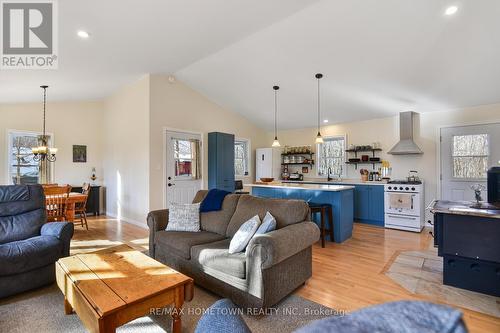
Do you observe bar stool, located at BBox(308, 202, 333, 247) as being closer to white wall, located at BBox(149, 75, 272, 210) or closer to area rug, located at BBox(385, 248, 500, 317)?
area rug, located at BBox(385, 248, 500, 317)

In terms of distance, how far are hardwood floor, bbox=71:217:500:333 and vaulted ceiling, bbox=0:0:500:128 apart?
2.62 m

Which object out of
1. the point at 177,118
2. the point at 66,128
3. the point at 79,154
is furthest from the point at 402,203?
the point at 66,128

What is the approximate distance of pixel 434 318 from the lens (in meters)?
0.45

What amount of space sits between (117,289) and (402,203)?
499 centimetres

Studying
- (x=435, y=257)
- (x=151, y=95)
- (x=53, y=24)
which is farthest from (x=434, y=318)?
(x=151, y=95)

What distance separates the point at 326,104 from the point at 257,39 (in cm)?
234

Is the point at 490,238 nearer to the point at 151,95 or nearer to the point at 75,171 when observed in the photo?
the point at 151,95

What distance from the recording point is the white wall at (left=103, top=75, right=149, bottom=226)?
17.3ft

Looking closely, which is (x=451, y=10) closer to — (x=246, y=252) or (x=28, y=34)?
(x=246, y=252)

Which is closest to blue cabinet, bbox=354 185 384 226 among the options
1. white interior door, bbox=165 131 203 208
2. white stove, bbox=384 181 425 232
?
white stove, bbox=384 181 425 232

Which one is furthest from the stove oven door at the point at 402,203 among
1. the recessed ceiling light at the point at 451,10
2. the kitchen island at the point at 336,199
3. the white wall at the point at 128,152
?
the white wall at the point at 128,152

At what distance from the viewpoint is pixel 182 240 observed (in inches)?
107

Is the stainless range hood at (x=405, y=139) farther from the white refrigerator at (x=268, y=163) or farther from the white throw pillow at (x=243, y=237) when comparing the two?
the white throw pillow at (x=243, y=237)

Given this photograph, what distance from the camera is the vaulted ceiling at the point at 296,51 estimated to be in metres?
2.97
